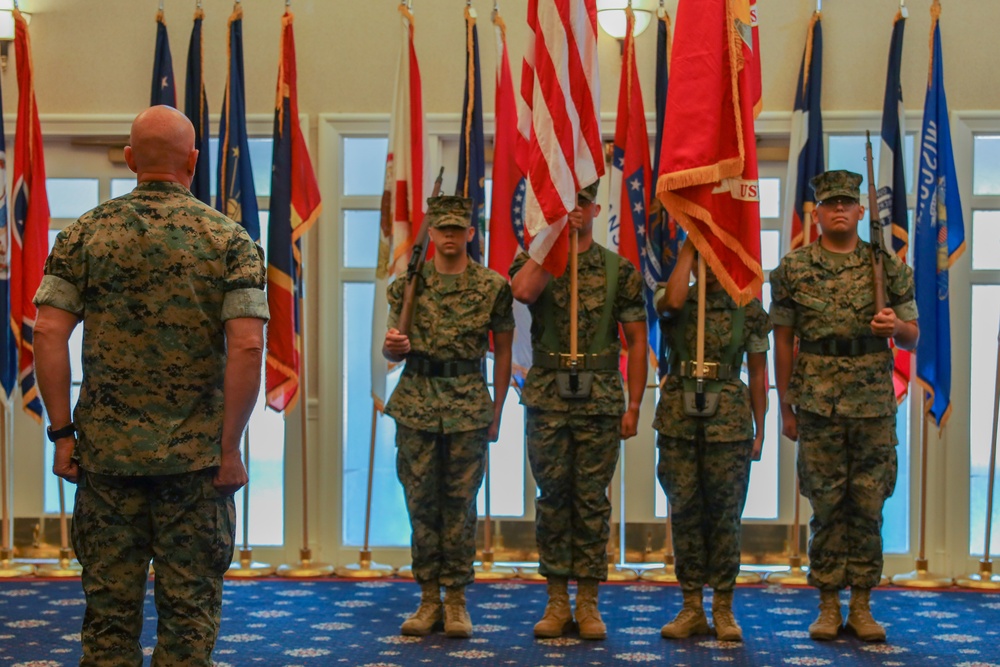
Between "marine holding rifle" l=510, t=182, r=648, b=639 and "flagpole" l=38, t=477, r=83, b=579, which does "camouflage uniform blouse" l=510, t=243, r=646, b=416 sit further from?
"flagpole" l=38, t=477, r=83, b=579

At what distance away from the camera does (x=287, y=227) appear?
5016mm

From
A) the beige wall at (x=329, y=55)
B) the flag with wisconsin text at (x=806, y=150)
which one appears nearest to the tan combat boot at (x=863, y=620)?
the flag with wisconsin text at (x=806, y=150)

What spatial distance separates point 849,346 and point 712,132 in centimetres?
86

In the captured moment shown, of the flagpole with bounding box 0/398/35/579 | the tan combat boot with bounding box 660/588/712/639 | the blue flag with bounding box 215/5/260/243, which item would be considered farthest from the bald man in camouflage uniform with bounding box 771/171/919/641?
the flagpole with bounding box 0/398/35/579

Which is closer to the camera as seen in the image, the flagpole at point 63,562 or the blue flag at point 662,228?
the blue flag at point 662,228

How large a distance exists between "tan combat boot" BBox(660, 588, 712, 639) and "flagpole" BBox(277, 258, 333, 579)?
1.81m

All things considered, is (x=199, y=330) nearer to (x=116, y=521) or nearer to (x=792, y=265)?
(x=116, y=521)

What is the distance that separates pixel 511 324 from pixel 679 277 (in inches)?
23.9

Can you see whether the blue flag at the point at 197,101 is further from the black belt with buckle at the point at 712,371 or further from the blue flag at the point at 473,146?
the black belt with buckle at the point at 712,371

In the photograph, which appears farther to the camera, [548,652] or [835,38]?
[835,38]

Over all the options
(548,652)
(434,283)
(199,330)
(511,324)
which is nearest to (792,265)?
(511,324)

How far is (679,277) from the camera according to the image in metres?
3.96

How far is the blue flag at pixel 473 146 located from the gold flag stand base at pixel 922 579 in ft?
7.40

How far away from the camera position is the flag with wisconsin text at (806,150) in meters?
4.94
